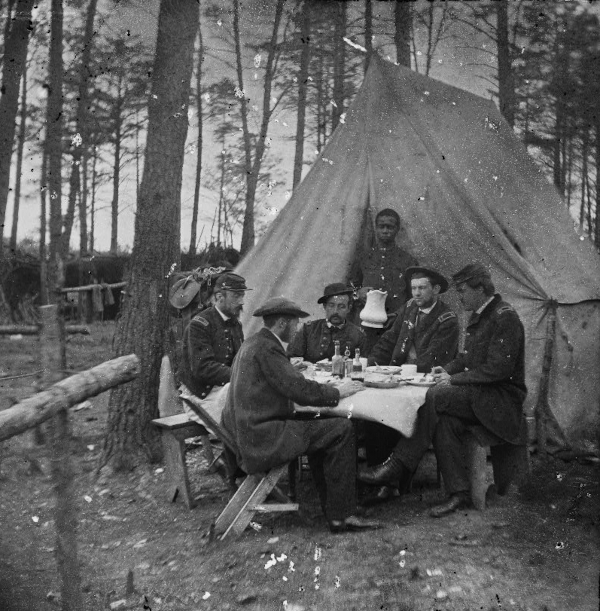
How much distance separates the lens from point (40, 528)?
4.48 m

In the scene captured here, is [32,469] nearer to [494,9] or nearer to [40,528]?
[40,528]

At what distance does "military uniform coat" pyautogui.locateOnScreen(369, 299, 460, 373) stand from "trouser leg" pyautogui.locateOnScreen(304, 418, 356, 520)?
4.87ft

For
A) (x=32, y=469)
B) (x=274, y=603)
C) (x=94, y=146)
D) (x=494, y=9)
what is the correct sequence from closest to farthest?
(x=274, y=603), (x=32, y=469), (x=494, y=9), (x=94, y=146)

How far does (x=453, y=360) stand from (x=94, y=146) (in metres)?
14.5

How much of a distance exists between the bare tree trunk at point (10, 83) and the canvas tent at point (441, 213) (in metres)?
4.71

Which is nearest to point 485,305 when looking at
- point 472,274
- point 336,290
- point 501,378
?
point 472,274

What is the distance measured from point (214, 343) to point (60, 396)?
8.96 ft

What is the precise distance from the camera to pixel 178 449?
14.9ft

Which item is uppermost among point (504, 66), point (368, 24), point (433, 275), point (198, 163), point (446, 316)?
point (368, 24)

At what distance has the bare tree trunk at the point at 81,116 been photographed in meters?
11.8

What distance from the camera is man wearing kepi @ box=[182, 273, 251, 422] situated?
4.86 metres

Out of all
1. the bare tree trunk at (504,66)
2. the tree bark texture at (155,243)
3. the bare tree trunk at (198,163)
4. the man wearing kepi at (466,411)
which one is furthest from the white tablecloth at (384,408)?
the bare tree trunk at (198,163)

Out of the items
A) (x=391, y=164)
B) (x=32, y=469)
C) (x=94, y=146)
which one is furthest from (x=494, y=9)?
(x=94, y=146)

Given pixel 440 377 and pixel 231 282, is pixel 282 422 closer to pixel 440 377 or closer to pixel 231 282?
pixel 440 377
